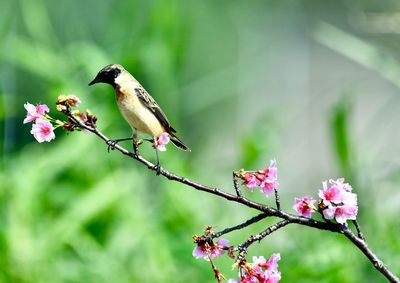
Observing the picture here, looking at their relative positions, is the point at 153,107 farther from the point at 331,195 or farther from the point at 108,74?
the point at 331,195

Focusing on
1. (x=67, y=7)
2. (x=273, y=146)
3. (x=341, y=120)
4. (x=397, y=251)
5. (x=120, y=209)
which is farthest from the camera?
(x=67, y=7)

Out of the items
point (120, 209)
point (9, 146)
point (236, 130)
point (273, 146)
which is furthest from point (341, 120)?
point (236, 130)

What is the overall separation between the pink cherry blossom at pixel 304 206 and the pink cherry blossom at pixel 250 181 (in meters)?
0.07

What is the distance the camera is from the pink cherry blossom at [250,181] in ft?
4.48

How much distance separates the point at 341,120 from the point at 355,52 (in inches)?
20.9

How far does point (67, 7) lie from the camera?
627 centimetres

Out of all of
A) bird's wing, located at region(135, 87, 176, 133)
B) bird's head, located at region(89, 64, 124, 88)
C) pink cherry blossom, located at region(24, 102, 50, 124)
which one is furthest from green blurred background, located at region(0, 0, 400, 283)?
pink cherry blossom, located at region(24, 102, 50, 124)

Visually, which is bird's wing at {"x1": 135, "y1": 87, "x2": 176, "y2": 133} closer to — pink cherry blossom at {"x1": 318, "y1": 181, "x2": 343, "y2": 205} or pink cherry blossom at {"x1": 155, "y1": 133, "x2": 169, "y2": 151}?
pink cherry blossom at {"x1": 155, "y1": 133, "x2": 169, "y2": 151}

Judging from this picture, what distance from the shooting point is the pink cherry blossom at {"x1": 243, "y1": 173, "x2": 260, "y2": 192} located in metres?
1.36

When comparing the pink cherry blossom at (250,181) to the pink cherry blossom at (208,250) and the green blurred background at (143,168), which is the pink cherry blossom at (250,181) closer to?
the pink cherry blossom at (208,250)

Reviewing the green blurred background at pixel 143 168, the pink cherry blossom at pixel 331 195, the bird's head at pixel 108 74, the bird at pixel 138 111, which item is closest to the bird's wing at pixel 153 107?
the bird at pixel 138 111

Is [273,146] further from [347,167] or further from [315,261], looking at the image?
[315,261]

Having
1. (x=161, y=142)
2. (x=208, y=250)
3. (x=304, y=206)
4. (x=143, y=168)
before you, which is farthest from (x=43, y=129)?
(x=143, y=168)

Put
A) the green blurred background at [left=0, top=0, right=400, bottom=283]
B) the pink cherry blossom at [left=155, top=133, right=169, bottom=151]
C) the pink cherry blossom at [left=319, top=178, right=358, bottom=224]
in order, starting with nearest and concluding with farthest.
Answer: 1. the pink cherry blossom at [left=319, top=178, right=358, bottom=224]
2. the pink cherry blossom at [left=155, top=133, right=169, bottom=151]
3. the green blurred background at [left=0, top=0, right=400, bottom=283]
